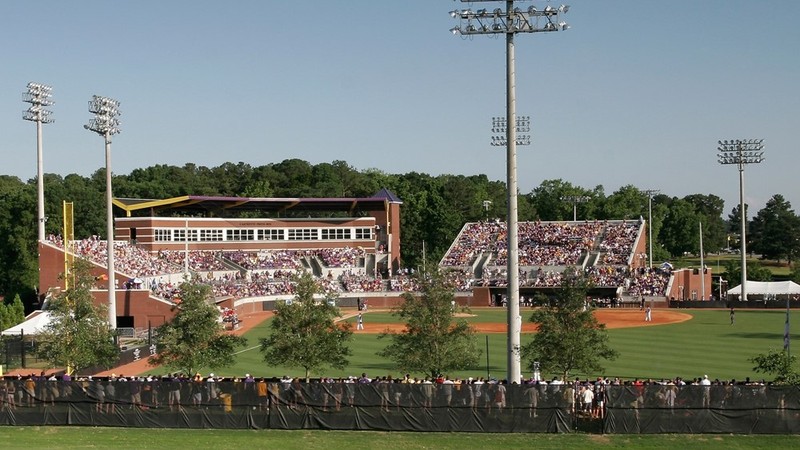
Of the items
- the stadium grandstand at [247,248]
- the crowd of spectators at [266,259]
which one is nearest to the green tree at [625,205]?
the stadium grandstand at [247,248]

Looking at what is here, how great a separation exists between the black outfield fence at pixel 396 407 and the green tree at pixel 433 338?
17.8 feet

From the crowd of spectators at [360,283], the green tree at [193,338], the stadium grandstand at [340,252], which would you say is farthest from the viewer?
the crowd of spectators at [360,283]

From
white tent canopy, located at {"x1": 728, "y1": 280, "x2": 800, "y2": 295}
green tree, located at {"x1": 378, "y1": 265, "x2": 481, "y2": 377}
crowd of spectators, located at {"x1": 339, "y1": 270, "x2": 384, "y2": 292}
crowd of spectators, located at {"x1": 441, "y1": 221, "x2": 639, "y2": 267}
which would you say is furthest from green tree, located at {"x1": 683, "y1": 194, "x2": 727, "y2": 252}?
green tree, located at {"x1": 378, "y1": 265, "x2": 481, "y2": 377}

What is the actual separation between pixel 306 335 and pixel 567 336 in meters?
9.20

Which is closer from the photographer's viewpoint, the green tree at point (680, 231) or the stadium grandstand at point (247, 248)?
the stadium grandstand at point (247, 248)

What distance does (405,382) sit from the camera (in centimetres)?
2673

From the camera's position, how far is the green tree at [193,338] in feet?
105

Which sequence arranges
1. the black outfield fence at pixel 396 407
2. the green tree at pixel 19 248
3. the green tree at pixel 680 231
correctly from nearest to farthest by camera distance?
the black outfield fence at pixel 396 407 → the green tree at pixel 19 248 → the green tree at pixel 680 231

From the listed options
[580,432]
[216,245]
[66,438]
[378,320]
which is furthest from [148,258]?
[580,432]

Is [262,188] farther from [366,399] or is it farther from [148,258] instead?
[366,399]

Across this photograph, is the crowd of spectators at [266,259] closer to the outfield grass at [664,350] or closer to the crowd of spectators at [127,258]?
the crowd of spectators at [127,258]

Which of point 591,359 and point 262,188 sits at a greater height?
point 262,188

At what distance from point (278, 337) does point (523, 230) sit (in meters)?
67.3

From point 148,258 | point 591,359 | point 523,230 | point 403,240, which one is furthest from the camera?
point 403,240
